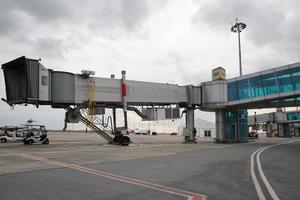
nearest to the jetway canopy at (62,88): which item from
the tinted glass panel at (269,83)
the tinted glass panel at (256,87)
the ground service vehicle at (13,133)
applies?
the tinted glass panel at (256,87)

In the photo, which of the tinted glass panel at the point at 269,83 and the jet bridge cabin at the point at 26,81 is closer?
the jet bridge cabin at the point at 26,81

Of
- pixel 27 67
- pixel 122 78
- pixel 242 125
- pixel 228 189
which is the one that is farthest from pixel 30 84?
pixel 242 125

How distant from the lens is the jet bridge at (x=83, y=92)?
35281 millimetres

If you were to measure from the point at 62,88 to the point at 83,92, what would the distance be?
243 centimetres

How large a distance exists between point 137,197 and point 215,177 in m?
5.03

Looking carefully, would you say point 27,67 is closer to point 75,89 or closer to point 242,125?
point 75,89

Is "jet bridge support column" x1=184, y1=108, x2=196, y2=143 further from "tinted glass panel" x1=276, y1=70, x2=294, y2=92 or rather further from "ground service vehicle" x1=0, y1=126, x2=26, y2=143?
"ground service vehicle" x1=0, y1=126, x2=26, y2=143

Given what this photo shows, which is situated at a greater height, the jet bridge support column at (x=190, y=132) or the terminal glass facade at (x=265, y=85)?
the terminal glass facade at (x=265, y=85)

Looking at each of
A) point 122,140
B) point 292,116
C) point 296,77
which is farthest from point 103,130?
point 292,116

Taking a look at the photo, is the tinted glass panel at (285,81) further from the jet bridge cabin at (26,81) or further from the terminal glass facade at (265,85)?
the jet bridge cabin at (26,81)

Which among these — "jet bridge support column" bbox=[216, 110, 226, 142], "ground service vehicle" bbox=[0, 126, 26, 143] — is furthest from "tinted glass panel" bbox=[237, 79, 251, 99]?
"ground service vehicle" bbox=[0, 126, 26, 143]

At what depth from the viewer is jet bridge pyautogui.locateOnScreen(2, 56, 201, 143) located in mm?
35281

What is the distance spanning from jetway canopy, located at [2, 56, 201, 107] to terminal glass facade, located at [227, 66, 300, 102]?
913 cm

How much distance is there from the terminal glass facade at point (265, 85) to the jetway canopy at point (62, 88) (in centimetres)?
913
